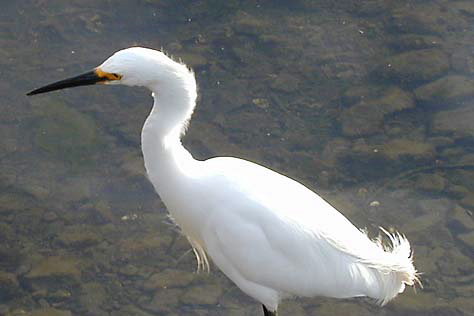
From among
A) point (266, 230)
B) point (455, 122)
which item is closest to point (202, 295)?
point (266, 230)

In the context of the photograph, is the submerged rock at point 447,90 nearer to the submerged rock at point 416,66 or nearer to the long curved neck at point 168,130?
the submerged rock at point 416,66

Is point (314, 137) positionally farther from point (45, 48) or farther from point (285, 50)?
point (45, 48)

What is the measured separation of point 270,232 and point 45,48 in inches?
90.2

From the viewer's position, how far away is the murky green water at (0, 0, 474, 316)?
12.0ft

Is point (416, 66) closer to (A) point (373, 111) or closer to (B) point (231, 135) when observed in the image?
(A) point (373, 111)

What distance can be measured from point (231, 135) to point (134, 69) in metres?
1.68

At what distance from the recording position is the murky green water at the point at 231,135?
144 inches

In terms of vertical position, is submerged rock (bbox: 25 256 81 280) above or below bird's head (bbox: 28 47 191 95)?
below

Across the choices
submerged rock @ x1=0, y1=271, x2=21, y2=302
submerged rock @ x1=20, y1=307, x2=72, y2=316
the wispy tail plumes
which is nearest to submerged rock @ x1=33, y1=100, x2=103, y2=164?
submerged rock @ x1=0, y1=271, x2=21, y2=302

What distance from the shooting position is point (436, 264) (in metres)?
3.77

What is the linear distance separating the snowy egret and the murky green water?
551 mm

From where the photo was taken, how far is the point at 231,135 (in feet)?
14.1

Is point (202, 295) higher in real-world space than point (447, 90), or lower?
lower

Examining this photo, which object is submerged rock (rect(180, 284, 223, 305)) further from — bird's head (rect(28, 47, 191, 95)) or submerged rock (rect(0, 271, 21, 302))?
bird's head (rect(28, 47, 191, 95))
